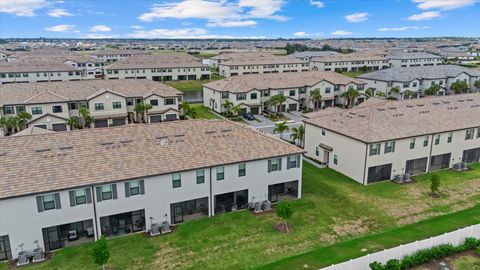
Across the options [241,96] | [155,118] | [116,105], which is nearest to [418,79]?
[241,96]

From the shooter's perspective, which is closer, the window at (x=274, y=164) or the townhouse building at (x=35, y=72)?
the window at (x=274, y=164)

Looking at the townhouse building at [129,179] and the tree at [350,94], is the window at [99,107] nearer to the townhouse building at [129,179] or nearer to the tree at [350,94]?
the townhouse building at [129,179]

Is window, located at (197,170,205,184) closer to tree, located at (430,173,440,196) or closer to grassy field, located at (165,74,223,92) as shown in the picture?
tree, located at (430,173,440,196)

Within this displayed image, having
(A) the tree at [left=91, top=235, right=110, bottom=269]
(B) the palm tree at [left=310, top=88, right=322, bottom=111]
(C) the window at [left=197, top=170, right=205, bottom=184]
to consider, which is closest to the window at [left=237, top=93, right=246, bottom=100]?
(B) the palm tree at [left=310, top=88, right=322, bottom=111]

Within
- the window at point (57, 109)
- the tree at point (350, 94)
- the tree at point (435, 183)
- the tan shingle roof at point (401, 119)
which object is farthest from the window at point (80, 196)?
the tree at point (350, 94)

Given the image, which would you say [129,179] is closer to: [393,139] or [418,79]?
[393,139]

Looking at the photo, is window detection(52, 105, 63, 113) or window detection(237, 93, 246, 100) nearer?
window detection(52, 105, 63, 113)
